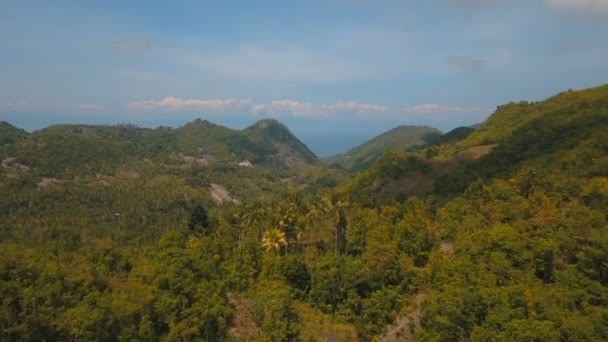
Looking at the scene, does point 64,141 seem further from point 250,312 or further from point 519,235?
point 519,235

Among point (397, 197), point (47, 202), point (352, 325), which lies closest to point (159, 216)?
point (47, 202)

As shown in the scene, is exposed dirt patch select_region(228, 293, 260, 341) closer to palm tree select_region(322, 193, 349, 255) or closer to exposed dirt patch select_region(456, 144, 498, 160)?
palm tree select_region(322, 193, 349, 255)

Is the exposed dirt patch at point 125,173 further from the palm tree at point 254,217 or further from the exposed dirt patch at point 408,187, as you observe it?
the palm tree at point 254,217

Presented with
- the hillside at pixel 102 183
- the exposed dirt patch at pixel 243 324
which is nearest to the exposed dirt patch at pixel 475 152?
the exposed dirt patch at pixel 243 324

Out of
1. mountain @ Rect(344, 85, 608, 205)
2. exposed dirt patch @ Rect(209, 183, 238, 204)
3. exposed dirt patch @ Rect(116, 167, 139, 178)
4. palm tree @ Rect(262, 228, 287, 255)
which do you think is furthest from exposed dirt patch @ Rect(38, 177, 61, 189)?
palm tree @ Rect(262, 228, 287, 255)

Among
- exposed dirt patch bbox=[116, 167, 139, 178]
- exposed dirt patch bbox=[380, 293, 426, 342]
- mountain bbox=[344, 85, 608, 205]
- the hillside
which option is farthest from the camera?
exposed dirt patch bbox=[116, 167, 139, 178]

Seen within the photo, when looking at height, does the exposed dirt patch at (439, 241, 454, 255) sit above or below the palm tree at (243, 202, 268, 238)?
below

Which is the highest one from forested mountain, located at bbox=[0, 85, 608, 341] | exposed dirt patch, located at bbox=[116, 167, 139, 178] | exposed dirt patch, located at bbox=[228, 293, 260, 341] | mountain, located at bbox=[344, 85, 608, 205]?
mountain, located at bbox=[344, 85, 608, 205]
